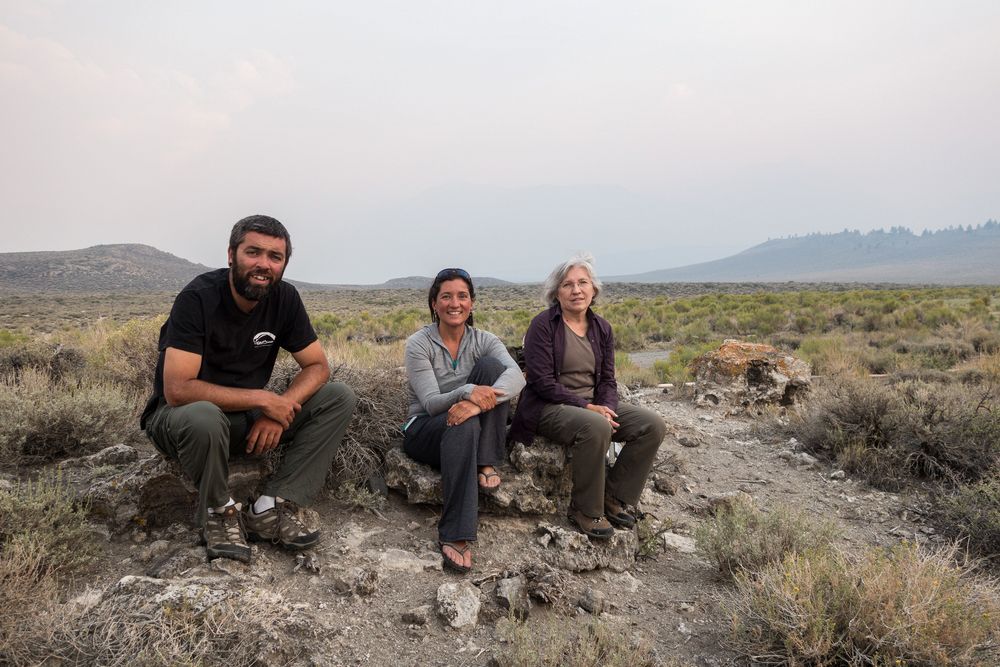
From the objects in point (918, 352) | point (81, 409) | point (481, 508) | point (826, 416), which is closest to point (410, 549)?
point (481, 508)

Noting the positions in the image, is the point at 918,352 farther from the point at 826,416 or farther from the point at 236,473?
the point at 236,473

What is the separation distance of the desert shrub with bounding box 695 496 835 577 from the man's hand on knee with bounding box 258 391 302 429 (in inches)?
107

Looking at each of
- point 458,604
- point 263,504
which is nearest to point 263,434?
point 263,504

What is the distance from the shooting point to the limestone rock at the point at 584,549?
3604 millimetres

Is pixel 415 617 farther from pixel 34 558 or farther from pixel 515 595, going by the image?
pixel 34 558

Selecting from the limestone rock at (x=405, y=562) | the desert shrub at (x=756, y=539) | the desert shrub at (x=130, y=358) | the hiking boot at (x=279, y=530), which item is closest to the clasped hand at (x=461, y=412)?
the limestone rock at (x=405, y=562)

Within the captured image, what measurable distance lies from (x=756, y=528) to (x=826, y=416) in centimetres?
287

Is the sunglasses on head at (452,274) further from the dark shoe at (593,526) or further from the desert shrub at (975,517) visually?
the desert shrub at (975,517)

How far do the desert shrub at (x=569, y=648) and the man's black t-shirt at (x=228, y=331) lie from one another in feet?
6.70

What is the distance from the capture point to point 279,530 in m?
3.38

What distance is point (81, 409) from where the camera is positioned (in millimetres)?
4469

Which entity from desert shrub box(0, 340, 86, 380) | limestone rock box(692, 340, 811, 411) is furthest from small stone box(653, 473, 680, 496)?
desert shrub box(0, 340, 86, 380)

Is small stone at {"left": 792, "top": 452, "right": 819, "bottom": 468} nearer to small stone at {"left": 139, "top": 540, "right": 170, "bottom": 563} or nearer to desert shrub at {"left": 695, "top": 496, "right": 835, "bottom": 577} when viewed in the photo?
desert shrub at {"left": 695, "top": 496, "right": 835, "bottom": 577}

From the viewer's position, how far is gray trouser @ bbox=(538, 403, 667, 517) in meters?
3.89
